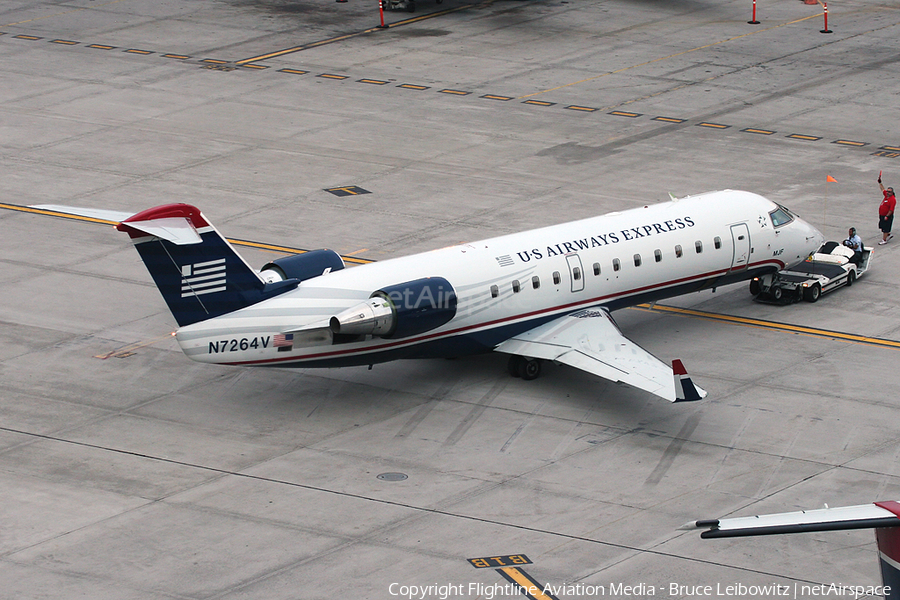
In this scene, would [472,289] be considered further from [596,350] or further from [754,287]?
[754,287]

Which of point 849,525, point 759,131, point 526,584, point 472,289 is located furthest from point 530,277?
point 759,131

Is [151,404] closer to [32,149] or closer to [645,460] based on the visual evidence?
[645,460]

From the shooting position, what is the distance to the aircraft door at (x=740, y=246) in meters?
32.6

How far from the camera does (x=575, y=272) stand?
97.8 ft

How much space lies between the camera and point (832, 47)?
193ft

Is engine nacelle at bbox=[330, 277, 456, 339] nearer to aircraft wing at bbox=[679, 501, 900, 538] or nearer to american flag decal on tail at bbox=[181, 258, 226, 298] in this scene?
american flag decal on tail at bbox=[181, 258, 226, 298]

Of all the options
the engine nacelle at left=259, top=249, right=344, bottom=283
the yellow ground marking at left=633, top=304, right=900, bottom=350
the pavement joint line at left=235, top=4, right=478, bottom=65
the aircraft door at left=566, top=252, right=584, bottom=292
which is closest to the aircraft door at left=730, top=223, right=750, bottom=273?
the yellow ground marking at left=633, top=304, right=900, bottom=350

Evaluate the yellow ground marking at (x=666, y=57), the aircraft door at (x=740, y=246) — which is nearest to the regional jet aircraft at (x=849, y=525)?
the aircraft door at (x=740, y=246)

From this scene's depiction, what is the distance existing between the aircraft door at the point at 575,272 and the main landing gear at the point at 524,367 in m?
1.91

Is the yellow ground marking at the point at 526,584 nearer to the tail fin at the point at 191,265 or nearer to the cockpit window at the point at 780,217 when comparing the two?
the tail fin at the point at 191,265

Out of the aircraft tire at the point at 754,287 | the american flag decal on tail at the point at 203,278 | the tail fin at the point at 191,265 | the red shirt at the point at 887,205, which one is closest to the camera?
the tail fin at the point at 191,265

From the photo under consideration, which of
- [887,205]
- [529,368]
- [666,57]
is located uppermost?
[666,57]

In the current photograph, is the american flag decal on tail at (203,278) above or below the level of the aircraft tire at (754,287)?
above

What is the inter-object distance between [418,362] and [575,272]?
4129mm
